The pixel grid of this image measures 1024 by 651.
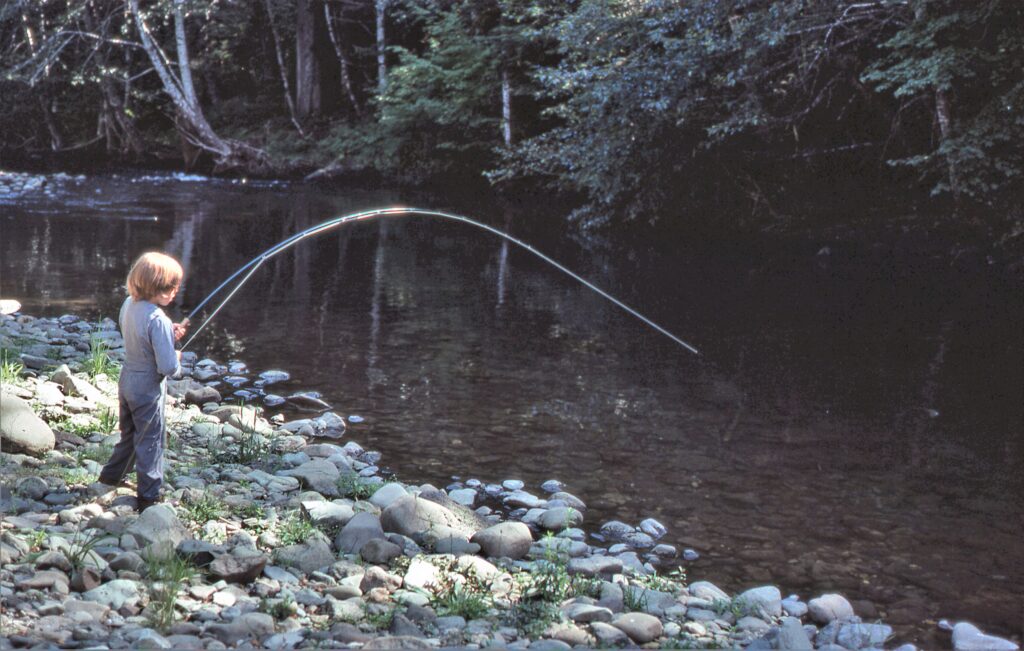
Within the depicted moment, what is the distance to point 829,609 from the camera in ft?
14.0

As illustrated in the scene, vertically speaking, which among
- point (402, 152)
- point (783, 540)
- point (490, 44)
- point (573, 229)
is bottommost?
point (783, 540)

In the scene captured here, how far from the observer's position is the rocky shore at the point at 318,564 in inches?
132

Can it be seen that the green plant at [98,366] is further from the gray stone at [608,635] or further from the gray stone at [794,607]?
the gray stone at [794,607]

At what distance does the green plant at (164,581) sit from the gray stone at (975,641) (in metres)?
2.95

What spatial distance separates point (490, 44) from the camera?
2252cm

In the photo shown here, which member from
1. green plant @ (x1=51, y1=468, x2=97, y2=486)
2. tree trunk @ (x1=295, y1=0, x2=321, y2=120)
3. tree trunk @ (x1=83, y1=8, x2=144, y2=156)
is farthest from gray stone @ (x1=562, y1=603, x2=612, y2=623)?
tree trunk @ (x1=83, y1=8, x2=144, y2=156)

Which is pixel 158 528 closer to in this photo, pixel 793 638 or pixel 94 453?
pixel 94 453

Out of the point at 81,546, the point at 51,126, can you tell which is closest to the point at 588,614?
the point at 81,546

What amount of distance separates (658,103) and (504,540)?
33.7 ft

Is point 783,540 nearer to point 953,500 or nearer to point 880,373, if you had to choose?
point 953,500

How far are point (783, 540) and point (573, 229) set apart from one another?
13.7 m

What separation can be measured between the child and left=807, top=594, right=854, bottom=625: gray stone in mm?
2842

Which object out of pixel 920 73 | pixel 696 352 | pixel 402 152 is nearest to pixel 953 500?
pixel 696 352

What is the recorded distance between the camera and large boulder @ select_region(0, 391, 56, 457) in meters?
4.81
